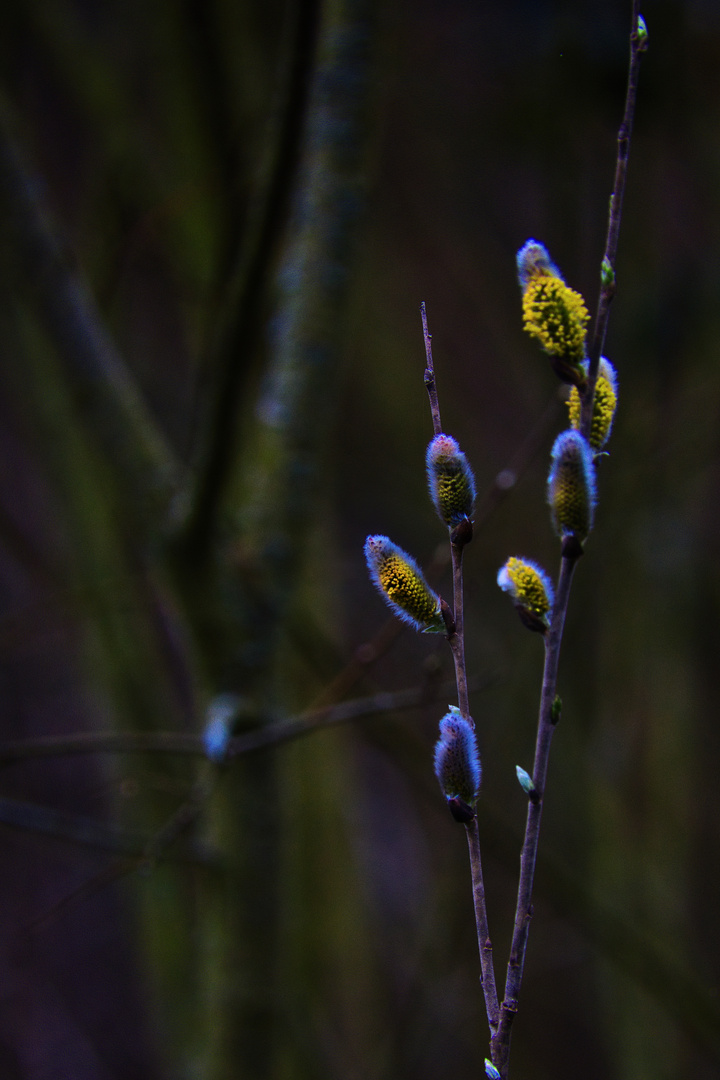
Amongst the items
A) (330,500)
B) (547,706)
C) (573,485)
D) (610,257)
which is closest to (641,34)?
(610,257)

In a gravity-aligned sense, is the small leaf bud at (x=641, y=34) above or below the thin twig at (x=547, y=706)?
above

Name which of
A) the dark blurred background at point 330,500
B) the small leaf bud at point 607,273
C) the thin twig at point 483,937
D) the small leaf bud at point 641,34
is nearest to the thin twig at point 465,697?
the thin twig at point 483,937

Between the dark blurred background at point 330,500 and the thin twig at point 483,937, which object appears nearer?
the thin twig at point 483,937

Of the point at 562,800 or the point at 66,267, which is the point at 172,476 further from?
the point at 562,800

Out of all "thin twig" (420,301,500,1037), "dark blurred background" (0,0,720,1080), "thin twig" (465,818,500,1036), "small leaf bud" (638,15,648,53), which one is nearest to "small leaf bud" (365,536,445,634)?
"thin twig" (420,301,500,1037)

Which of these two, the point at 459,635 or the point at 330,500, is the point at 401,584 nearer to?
the point at 459,635

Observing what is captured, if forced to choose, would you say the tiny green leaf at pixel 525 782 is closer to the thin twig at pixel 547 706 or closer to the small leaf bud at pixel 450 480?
the thin twig at pixel 547 706
